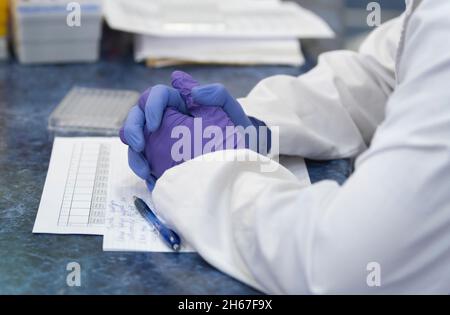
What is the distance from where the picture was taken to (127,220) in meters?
0.94

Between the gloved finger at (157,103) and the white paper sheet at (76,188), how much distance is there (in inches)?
4.9

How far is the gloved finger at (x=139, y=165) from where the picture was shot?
993 mm

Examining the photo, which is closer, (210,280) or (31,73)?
(210,280)

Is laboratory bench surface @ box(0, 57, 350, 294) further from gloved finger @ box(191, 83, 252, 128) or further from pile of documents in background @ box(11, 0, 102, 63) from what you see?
gloved finger @ box(191, 83, 252, 128)

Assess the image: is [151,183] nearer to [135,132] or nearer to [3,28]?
[135,132]

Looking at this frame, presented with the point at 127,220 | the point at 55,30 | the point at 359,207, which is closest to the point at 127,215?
the point at 127,220

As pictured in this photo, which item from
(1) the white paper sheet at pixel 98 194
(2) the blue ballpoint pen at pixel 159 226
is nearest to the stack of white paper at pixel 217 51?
(1) the white paper sheet at pixel 98 194

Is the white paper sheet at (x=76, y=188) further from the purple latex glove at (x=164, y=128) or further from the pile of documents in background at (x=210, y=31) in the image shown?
the pile of documents in background at (x=210, y=31)

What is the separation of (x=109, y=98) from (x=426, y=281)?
78 cm

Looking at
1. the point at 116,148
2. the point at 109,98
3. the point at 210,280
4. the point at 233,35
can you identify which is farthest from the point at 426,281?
the point at 233,35

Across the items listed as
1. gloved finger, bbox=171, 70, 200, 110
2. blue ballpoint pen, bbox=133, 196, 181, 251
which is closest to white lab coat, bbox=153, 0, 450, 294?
blue ballpoint pen, bbox=133, 196, 181, 251

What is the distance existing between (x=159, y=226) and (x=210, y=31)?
30.2 inches
